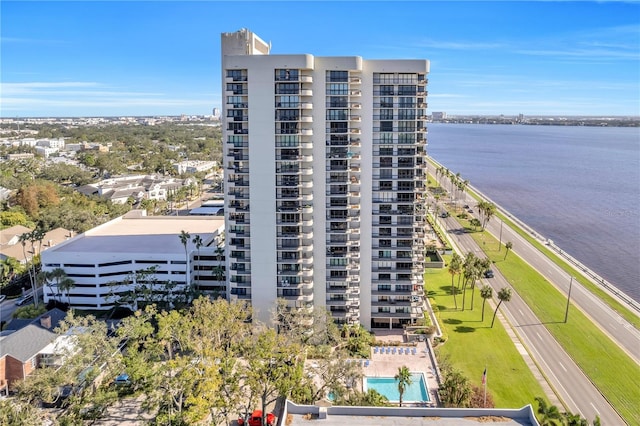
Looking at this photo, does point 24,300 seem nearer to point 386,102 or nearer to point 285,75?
point 285,75

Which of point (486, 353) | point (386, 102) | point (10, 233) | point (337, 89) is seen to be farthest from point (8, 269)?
point (486, 353)

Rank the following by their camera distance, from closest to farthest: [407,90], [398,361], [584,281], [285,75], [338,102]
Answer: [285,75] < [398,361] < [338,102] < [407,90] < [584,281]

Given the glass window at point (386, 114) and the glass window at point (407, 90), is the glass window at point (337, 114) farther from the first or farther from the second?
the glass window at point (407, 90)

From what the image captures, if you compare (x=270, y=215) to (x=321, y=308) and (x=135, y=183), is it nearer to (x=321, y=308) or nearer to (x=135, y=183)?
(x=321, y=308)

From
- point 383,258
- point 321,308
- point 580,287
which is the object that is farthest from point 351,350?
point 580,287

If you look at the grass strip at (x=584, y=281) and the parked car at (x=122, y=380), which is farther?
the grass strip at (x=584, y=281)

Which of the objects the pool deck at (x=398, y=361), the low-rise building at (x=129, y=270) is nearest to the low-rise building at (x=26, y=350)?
the low-rise building at (x=129, y=270)

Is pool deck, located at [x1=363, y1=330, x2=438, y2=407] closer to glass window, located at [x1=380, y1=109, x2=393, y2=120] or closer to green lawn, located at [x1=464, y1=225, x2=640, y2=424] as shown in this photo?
green lawn, located at [x1=464, y1=225, x2=640, y2=424]
